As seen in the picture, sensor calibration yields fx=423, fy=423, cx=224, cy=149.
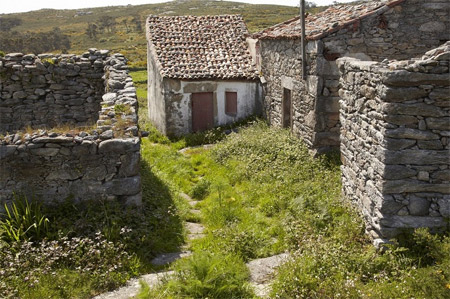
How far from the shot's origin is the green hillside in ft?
168

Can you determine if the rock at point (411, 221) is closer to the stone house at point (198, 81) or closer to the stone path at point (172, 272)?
the stone path at point (172, 272)

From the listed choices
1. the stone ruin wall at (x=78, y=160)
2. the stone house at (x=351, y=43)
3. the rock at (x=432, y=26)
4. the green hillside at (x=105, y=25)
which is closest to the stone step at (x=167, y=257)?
the stone ruin wall at (x=78, y=160)

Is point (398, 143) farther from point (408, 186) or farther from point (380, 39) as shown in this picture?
point (380, 39)

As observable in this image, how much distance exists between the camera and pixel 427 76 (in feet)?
17.9

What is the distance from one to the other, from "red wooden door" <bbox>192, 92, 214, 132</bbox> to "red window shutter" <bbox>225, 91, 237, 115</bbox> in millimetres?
567

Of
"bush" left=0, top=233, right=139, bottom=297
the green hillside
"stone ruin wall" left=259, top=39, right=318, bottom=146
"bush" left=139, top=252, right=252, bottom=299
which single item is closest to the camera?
"bush" left=139, top=252, right=252, bottom=299

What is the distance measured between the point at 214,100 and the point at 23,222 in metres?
10.2

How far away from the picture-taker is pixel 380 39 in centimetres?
1045

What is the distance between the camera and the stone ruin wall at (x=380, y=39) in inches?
400

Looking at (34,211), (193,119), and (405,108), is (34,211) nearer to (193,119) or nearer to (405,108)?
(405,108)

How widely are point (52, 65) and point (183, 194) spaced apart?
5043 millimetres

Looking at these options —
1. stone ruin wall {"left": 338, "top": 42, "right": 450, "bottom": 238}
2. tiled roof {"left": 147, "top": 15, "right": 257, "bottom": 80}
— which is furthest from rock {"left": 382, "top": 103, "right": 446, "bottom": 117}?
tiled roof {"left": 147, "top": 15, "right": 257, "bottom": 80}

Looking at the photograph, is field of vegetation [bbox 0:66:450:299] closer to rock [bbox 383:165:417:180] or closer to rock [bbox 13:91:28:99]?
rock [bbox 383:165:417:180]

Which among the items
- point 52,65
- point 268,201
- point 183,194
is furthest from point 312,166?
point 52,65
